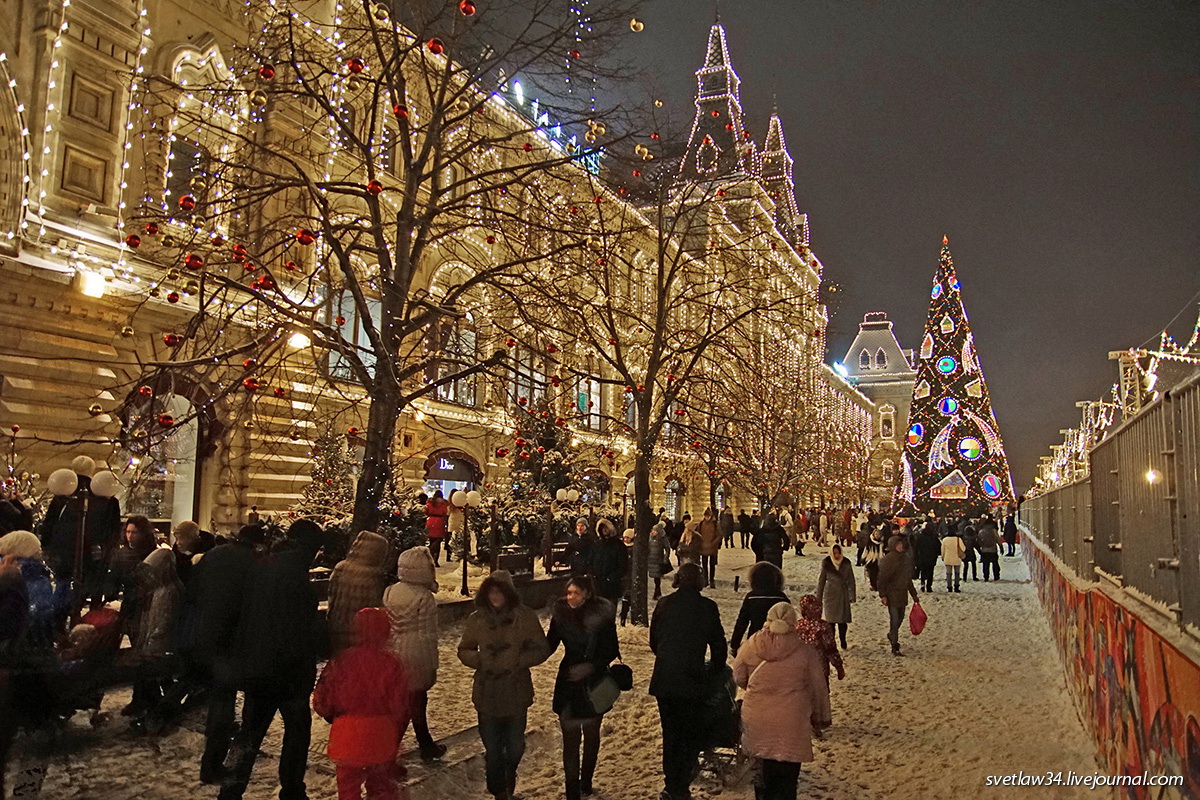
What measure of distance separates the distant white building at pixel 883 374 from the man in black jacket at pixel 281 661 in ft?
342

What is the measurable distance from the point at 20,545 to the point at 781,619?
15.1 feet

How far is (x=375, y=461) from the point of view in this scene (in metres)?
9.91

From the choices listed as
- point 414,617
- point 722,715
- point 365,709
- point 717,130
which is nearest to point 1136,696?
point 722,715

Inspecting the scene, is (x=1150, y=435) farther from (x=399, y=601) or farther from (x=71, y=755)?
(x=71, y=755)

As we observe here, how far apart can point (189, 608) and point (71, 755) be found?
132 cm

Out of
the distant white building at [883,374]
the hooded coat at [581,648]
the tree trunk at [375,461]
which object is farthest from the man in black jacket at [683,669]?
the distant white building at [883,374]

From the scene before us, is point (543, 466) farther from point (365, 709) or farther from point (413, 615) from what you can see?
point (365, 709)

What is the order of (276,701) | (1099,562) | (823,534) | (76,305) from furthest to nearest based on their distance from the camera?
(823,534), (76,305), (1099,562), (276,701)

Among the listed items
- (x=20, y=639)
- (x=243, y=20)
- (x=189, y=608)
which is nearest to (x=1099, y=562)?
(x=189, y=608)

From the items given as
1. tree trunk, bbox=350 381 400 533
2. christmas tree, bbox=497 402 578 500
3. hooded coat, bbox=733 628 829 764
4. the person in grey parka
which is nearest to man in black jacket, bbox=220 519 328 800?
hooded coat, bbox=733 628 829 764

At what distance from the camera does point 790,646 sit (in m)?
5.37

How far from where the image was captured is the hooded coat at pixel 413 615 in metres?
6.39

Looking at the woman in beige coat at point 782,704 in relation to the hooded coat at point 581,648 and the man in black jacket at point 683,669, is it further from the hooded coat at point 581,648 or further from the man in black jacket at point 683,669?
the hooded coat at point 581,648

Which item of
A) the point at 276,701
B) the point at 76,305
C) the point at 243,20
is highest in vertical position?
the point at 243,20
